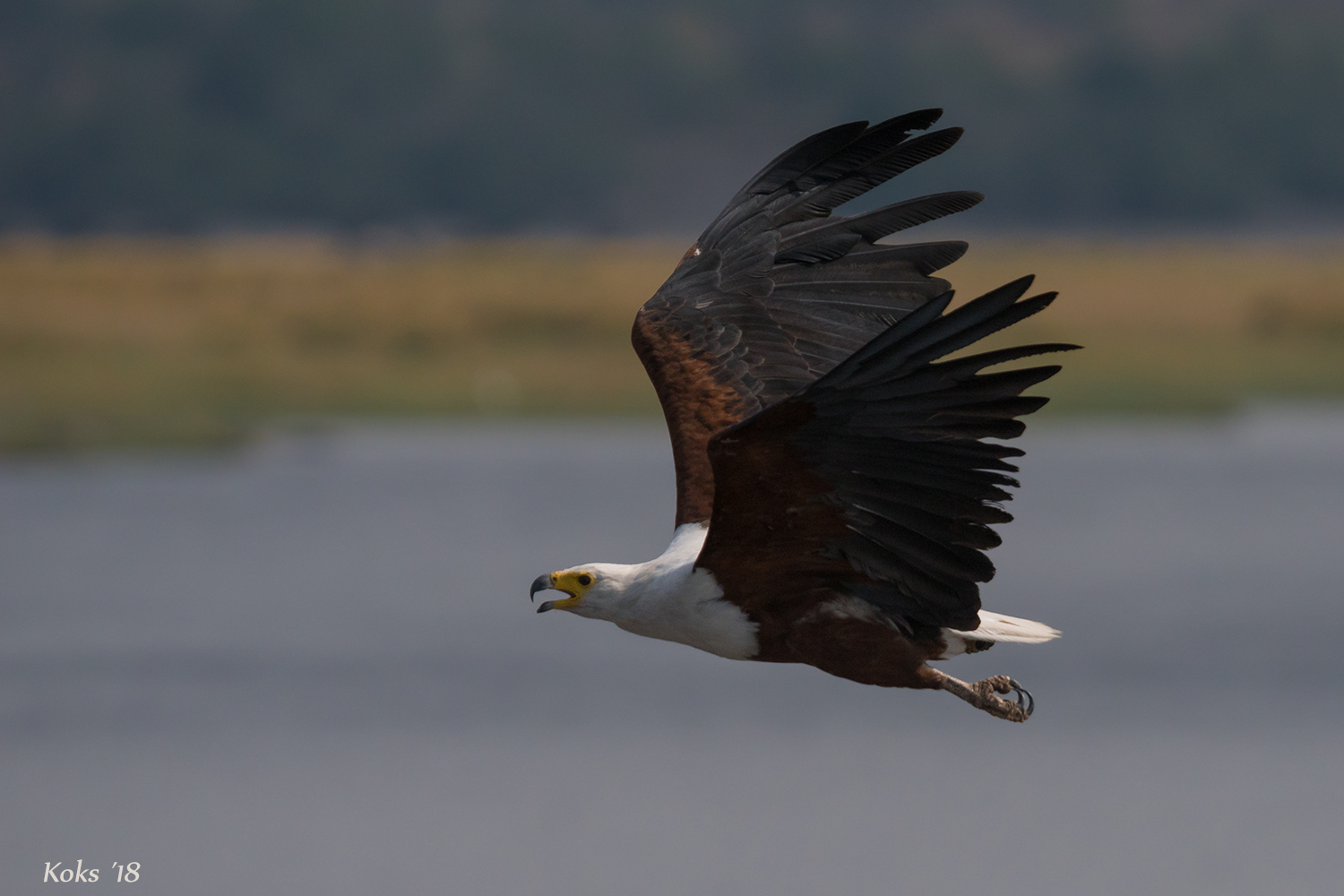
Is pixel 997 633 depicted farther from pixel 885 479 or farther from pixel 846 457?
pixel 846 457

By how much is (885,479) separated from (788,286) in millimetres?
2105

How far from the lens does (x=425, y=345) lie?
4019 centimetres

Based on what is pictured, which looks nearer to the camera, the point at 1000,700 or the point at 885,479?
the point at 885,479

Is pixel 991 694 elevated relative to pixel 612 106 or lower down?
lower down

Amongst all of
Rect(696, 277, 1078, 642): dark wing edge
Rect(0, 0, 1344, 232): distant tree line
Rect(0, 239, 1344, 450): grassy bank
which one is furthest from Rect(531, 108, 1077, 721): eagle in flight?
Rect(0, 0, 1344, 232): distant tree line

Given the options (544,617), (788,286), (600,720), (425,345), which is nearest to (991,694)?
(788,286)

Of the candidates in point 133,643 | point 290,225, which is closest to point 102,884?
point 133,643

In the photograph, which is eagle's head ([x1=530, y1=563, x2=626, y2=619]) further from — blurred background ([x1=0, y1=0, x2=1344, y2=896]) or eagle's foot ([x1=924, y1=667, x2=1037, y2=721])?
blurred background ([x1=0, y1=0, x2=1344, y2=896])

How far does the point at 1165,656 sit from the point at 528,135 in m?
112

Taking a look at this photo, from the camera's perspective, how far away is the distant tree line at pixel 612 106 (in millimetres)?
122500

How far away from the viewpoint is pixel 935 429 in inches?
300

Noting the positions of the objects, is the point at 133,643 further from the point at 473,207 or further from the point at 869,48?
the point at 869,48

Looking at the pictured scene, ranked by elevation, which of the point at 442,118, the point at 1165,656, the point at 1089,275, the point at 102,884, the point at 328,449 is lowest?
the point at 102,884

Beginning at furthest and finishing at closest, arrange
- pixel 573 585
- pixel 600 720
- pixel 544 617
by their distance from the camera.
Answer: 1. pixel 544 617
2. pixel 600 720
3. pixel 573 585
